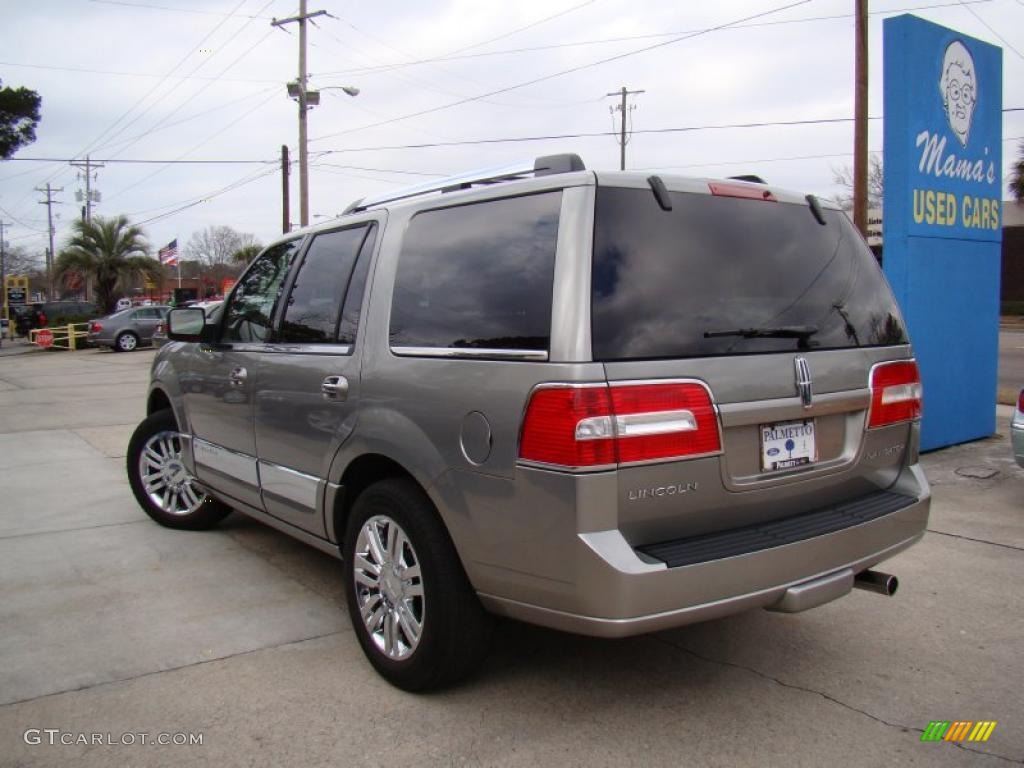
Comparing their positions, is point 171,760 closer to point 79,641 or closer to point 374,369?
point 79,641

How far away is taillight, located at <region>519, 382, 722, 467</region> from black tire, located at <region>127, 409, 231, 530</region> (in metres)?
3.54

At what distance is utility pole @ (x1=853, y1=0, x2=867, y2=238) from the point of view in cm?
1096

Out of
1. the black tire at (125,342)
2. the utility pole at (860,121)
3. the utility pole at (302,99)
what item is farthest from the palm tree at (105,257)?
Answer: the utility pole at (860,121)

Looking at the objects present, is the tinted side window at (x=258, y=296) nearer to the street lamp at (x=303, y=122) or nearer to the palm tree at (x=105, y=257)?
the street lamp at (x=303, y=122)

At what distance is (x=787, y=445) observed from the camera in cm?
299

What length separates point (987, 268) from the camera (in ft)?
28.0

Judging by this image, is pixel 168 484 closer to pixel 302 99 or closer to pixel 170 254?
pixel 302 99

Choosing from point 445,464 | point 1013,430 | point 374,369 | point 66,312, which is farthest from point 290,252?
point 66,312

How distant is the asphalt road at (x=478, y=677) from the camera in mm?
2883

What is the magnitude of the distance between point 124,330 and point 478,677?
2852cm

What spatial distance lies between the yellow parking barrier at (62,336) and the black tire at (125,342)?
2.36 meters

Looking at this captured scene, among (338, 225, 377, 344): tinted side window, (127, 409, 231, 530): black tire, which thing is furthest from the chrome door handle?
(127, 409, 231, 530): black tire

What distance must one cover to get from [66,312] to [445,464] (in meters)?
40.4

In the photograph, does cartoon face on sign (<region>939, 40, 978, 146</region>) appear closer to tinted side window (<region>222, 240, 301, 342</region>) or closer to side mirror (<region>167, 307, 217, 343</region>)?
tinted side window (<region>222, 240, 301, 342</region>)
